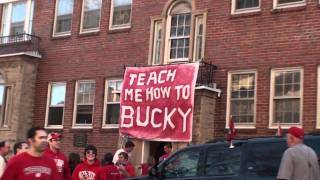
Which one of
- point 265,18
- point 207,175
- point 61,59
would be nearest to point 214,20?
point 265,18

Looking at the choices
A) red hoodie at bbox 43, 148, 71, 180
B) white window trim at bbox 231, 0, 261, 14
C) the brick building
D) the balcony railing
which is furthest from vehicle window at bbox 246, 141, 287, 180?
the balcony railing

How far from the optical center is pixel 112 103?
1958cm

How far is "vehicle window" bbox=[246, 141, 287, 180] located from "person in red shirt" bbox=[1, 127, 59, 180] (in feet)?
12.5

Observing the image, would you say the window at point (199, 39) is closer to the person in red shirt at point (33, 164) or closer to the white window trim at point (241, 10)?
the white window trim at point (241, 10)

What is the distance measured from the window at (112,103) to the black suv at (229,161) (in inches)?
357

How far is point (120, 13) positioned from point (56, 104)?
4.19 metres

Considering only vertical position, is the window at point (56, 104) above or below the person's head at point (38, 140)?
above

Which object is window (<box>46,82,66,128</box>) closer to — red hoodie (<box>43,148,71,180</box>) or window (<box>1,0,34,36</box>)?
window (<box>1,0,34,36</box>)

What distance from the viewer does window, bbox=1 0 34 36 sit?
75.0 feet

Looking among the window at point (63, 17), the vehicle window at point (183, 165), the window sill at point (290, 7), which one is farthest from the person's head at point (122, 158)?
the window at point (63, 17)

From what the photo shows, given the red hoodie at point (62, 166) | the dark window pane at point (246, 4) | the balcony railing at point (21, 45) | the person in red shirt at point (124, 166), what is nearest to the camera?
the red hoodie at point (62, 166)

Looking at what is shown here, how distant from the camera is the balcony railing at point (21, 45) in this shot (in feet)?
71.7

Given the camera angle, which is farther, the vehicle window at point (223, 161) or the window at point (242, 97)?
the window at point (242, 97)

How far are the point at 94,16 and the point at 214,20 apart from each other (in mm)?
5397
